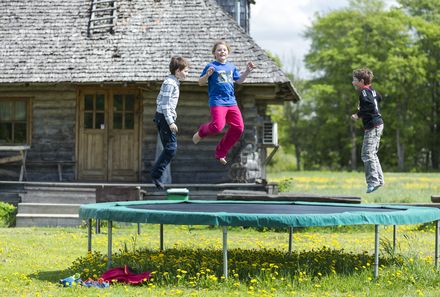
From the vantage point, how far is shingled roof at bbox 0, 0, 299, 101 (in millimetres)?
21000

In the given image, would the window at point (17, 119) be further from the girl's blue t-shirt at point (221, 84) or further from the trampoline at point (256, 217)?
the trampoline at point (256, 217)

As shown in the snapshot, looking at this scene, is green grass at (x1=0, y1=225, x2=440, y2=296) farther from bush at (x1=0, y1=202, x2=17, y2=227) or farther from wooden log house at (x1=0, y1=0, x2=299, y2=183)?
wooden log house at (x1=0, y1=0, x2=299, y2=183)

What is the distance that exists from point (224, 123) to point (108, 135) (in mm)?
11081

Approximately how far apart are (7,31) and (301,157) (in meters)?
49.6

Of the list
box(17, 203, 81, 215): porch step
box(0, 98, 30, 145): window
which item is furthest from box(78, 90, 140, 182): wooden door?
→ box(17, 203, 81, 215): porch step

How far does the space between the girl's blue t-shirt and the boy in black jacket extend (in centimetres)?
172

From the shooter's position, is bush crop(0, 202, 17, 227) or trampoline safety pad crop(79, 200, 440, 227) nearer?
trampoline safety pad crop(79, 200, 440, 227)

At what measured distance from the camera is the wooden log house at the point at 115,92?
21172mm

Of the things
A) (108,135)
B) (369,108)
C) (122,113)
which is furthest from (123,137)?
(369,108)

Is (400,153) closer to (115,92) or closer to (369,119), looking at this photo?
(115,92)

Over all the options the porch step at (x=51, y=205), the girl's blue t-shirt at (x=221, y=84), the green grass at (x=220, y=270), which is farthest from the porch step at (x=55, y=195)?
the girl's blue t-shirt at (x=221, y=84)

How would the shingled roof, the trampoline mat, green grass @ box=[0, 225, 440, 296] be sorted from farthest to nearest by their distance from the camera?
the shingled roof
the trampoline mat
green grass @ box=[0, 225, 440, 296]

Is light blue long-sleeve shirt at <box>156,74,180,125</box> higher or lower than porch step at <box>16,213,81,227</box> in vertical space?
higher

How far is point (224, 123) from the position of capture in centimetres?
1127
